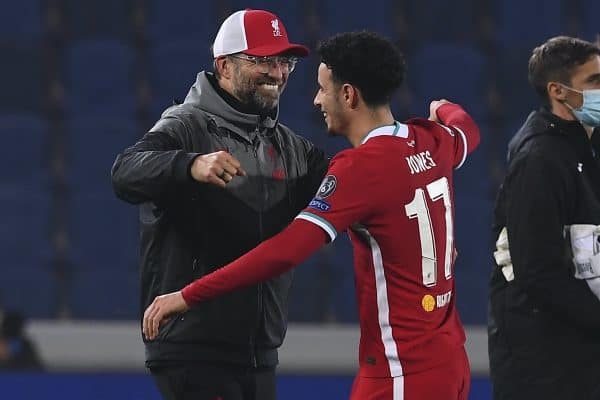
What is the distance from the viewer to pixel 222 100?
334 centimetres

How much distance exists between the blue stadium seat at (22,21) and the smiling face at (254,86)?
4541 millimetres

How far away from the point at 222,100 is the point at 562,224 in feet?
3.09

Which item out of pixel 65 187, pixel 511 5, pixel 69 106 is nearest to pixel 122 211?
pixel 65 187

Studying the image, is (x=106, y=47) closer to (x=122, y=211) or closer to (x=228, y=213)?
(x=122, y=211)

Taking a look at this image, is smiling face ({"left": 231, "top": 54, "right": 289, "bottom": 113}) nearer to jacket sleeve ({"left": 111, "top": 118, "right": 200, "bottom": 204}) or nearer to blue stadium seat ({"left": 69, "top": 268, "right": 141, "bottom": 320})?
jacket sleeve ({"left": 111, "top": 118, "right": 200, "bottom": 204})

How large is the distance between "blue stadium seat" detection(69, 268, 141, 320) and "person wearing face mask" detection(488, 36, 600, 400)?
3633mm

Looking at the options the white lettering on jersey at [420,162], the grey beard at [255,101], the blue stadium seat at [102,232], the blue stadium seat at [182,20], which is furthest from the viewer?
the blue stadium seat at [182,20]

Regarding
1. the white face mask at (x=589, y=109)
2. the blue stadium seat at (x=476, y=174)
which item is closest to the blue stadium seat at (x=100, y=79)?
the blue stadium seat at (x=476, y=174)

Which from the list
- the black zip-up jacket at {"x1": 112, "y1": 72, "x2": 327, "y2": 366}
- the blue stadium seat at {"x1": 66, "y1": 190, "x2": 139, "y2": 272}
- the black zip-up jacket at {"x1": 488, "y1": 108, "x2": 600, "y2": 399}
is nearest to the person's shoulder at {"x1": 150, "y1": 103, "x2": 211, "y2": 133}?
the black zip-up jacket at {"x1": 112, "y1": 72, "x2": 327, "y2": 366}

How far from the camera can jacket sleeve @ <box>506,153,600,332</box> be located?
3244mm

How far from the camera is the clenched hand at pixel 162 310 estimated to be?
116 inches

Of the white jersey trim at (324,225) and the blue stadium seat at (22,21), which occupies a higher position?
the blue stadium seat at (22,21)

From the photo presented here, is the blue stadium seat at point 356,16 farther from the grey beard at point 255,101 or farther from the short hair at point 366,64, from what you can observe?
the short hair at point 366,64

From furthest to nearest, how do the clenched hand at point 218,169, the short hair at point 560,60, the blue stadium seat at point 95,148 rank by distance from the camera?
the blue stadium seat at point 95,148 → the short hair at point 560,60 → the clenched hand at point 218,169
